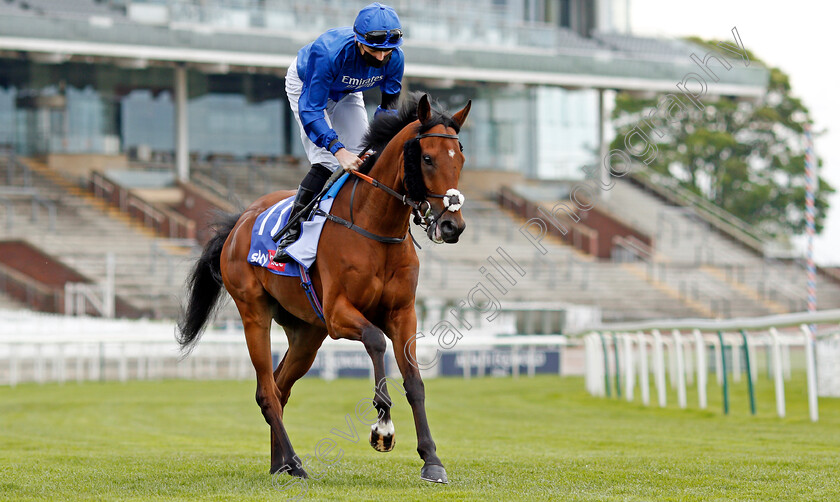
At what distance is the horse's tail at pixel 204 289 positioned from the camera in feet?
21.7

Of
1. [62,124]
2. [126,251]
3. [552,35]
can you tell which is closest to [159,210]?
[126,251]

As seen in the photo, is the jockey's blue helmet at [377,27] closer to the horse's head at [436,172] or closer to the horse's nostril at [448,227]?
the horse's head at [436,172]

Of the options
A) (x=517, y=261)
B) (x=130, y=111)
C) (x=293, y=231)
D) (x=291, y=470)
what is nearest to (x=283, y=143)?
(x=130, y=111)

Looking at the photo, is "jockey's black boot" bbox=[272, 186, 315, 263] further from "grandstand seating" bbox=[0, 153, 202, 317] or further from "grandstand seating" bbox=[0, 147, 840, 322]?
"grandstand seating" bbox=[0, 153, 202, 317]

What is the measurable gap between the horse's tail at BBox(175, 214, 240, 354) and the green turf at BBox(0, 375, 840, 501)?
741 millimetres

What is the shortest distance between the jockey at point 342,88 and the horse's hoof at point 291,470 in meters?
1.03

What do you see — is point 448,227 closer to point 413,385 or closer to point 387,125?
point 413,385

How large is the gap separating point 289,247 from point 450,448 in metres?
2.13

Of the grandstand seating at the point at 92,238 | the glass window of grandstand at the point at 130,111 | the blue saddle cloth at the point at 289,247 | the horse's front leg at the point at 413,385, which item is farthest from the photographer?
Result: the glass window of grandstand at the point at 130,111

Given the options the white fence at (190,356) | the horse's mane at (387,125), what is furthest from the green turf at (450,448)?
the white fence at (190,356)

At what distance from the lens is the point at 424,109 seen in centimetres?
480

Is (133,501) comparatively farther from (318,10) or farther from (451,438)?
(318,10)

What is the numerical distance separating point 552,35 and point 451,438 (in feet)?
76.5

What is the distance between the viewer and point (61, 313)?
64.1ft
